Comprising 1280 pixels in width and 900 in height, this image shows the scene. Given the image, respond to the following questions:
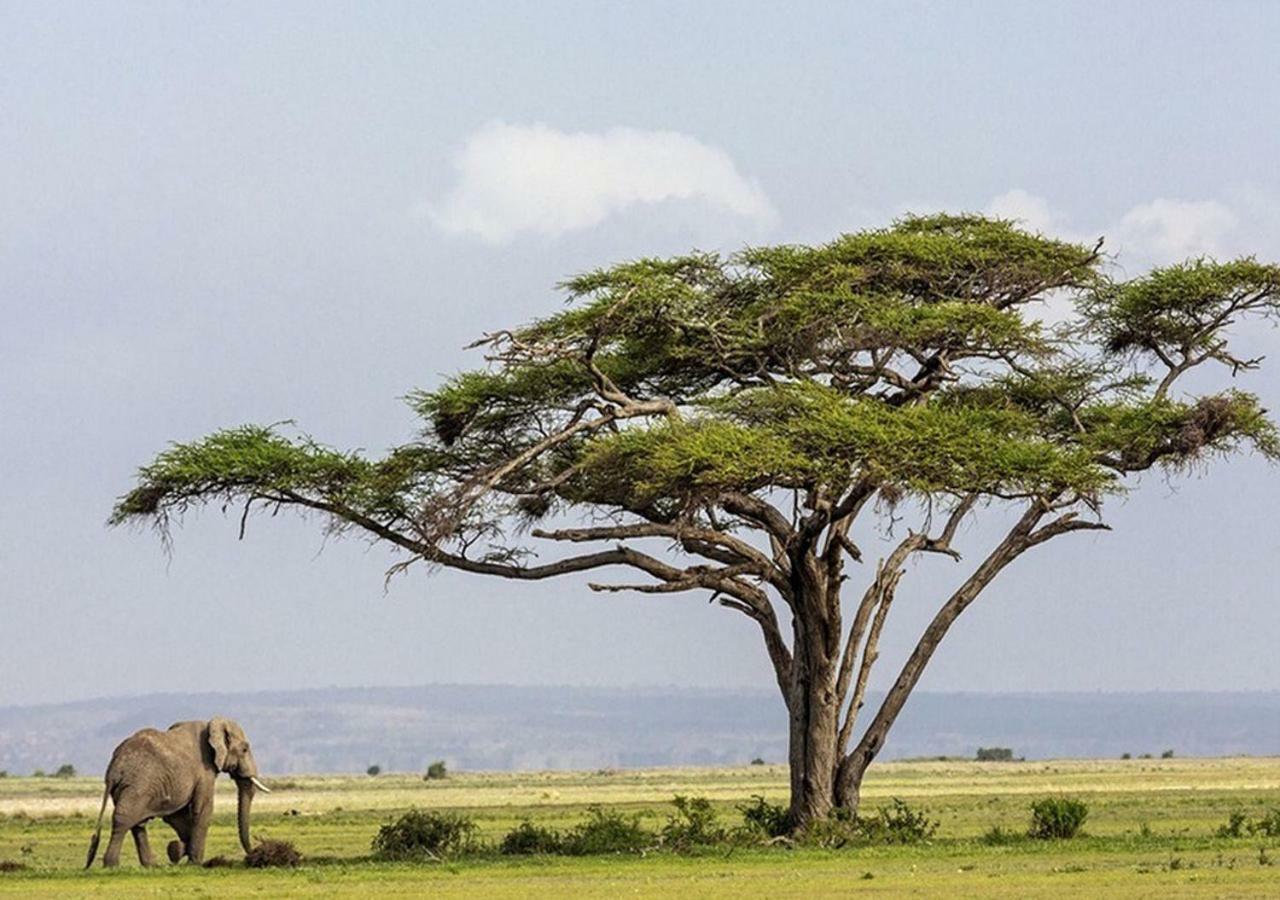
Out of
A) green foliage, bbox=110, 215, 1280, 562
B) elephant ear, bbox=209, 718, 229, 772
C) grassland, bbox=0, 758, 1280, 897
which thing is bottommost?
grassland, bbox=0, 758, 1280, 897

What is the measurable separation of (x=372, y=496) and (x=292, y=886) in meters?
9.27

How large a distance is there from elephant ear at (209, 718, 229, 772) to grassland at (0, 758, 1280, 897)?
2210mm

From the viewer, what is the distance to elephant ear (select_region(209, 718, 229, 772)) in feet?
132

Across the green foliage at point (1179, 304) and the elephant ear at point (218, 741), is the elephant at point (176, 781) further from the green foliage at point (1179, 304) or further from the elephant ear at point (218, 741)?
the green foliage at point (1179, 304)

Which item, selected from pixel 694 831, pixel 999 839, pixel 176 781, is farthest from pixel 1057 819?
pixel 176 781

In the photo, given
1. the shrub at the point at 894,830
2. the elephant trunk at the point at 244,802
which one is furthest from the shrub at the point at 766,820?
the elephant trunk at the point at 244,802

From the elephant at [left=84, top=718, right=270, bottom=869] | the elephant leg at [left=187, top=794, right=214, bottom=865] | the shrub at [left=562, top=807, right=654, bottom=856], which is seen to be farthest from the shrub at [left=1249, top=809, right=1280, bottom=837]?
the elephant leg at [left=187, top=794, right=214, bottom=865]

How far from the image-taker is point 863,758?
40.9 metres

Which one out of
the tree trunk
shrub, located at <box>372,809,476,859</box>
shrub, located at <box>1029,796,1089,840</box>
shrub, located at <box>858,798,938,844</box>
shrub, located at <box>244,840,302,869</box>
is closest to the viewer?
shrub, located at <box>244,840,302,869</box>

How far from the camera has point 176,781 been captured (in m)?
39.0

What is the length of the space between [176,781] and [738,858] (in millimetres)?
8769

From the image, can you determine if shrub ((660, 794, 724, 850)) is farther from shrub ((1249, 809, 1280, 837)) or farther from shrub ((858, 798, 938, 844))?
shrub ((1249, 809, 1280, 837))

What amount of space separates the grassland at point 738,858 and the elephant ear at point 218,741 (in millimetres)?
2210

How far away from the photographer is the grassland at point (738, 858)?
31891 millimetres
